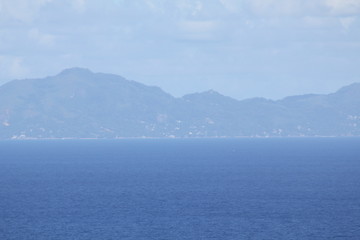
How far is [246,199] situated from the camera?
127625 mm

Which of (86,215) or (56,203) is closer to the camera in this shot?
(86,215)

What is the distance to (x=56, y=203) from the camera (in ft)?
405

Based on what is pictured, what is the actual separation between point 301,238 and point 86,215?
120 ft

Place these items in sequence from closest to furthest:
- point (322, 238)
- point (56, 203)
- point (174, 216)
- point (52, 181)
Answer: point (322, 238)
point (174, 216)
point (56, 203)
point (52, 181)

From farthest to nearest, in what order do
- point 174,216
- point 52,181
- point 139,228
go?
1. point 52,181
2. point 174,216
3. point 139,228

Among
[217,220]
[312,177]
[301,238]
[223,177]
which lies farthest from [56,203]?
[312,177]

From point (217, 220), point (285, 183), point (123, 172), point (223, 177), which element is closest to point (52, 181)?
point (123, 172)

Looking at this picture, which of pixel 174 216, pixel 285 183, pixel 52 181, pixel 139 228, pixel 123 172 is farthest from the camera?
pixel 123 172

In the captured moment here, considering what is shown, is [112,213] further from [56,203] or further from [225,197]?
[225,197]

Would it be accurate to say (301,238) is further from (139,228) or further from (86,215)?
(86,215)

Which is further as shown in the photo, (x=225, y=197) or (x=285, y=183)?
(x=285, y=183)

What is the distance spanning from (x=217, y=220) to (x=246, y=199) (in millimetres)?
24284

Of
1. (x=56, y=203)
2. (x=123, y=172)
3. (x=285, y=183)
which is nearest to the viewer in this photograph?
(x=56, y=203)

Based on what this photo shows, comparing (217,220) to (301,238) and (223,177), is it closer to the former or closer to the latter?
(301,238)
